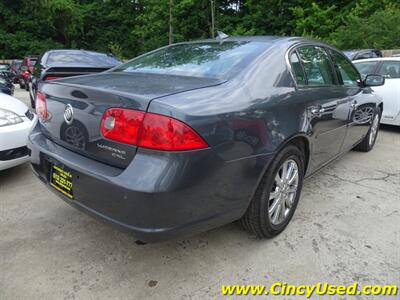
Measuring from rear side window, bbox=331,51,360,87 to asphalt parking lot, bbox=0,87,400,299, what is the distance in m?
1.29

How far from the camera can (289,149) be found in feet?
7.39

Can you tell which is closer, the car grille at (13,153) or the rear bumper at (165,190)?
the rear bumper at (165,190)

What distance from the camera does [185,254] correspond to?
87.0 inches

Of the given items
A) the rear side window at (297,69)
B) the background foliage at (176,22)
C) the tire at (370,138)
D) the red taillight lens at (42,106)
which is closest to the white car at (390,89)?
the tire at (370,138)

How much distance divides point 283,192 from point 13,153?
2.58 meters

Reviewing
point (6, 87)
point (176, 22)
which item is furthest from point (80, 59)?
point (176, 22)

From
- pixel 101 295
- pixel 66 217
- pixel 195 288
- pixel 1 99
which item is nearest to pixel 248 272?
pixel 195 288

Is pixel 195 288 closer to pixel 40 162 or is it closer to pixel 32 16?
pixel 40 162

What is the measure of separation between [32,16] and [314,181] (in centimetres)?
3965

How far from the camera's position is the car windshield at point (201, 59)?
2225 mm

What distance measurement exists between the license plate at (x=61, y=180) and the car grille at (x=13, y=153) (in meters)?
1.32

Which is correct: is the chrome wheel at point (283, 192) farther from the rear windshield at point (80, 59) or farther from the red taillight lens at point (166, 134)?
the rear windshield at point (80, 59)

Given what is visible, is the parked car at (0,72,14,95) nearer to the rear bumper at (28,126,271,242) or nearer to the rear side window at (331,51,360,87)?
the rear bumper at (28,126,271,242)

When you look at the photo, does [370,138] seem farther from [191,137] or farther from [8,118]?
[8,118]
